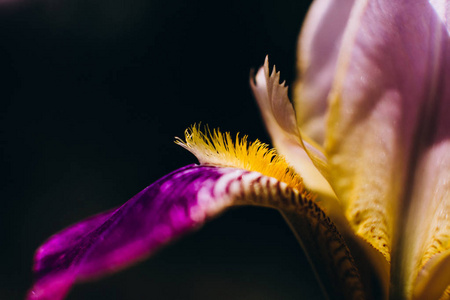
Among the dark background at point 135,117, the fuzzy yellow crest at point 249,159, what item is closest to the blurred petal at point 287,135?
the fuzzy yellow crest at point 249,159

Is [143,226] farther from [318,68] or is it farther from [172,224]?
[318,68]

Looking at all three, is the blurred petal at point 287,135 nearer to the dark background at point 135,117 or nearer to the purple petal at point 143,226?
the purple petal at point 143,226

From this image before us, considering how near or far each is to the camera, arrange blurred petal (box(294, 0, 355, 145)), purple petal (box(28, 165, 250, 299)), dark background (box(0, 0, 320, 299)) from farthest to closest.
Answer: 1. dark background (box(0, 0, 320, 299))
2. blurred petal (box(294, 0, 355, 145))
3. purple petal (box(28, 165, 250, 299))

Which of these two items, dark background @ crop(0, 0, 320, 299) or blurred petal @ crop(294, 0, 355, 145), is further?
dark background @ crop(0, 0, 320, 299)

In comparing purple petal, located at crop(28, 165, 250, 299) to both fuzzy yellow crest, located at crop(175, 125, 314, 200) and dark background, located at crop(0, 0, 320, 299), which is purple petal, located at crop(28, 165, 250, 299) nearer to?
fuzzy yellow crest, located at crop(175, 125, 314, 200)

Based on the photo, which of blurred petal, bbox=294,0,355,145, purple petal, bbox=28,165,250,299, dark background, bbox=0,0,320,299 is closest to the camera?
purple petal, bbox=28,165,250,299

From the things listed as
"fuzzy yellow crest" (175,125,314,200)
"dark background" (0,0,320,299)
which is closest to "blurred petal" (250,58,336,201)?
"fuzzy yellow crest" (175,125,314,200)

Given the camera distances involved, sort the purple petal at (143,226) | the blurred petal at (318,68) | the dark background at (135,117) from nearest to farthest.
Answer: the purple petal at (143,226), the blurred petal at (318,68), the dark background at (135,117)

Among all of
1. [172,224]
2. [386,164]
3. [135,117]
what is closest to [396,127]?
[386,164]

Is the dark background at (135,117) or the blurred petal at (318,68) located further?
the dark background at (135,117)
